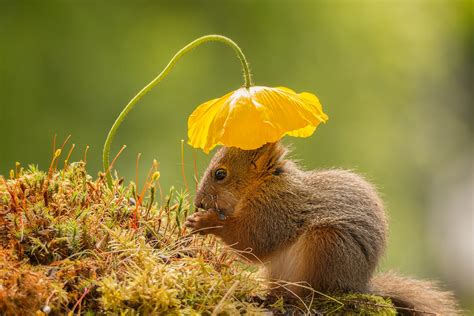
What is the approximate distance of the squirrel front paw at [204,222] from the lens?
13.5 feet

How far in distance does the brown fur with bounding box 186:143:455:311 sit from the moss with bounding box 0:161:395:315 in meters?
0.15

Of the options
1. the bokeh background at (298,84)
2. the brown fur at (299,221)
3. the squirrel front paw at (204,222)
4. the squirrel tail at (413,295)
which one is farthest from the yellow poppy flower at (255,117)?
the bokeh background at (298,84)

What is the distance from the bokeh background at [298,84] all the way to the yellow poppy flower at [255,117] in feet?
23.1

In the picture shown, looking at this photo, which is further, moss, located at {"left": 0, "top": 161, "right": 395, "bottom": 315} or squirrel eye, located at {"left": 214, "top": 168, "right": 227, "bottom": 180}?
squirrel eye, located at {"left": 214, "top": 168, "right": 227, "bottom": 180}

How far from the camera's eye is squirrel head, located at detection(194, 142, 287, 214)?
14.8 ft

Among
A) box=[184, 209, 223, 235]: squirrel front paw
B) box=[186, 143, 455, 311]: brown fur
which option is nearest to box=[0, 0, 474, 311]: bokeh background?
box=[186, 143, 455, 311]: brown fur

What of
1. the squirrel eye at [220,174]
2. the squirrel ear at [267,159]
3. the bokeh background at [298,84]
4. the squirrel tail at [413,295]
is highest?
the bokeh background at [298,84]

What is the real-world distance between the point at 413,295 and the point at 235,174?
119 centimetres

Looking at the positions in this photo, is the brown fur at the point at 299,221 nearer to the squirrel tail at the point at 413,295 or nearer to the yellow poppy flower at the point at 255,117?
the squirrel tail at the point at 413,295

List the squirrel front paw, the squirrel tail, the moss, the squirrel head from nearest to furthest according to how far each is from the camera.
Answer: the moss → the squirrel front paw → the squirrel tail → the squirrel head

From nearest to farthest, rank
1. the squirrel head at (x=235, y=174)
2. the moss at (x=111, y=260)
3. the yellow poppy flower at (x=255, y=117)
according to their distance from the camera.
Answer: the moss at (x=111, y=260), the yellow poppy flower at (x=255, y=117), the squirrel head at (x=235, y=174)

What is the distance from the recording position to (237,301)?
11.4 ft

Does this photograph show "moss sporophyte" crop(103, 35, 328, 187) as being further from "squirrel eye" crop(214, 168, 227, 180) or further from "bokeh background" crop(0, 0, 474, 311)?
"bokeh background" crop(0, 0, 474, 311)

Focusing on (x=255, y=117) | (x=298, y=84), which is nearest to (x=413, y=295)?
(x=255, y=117)
